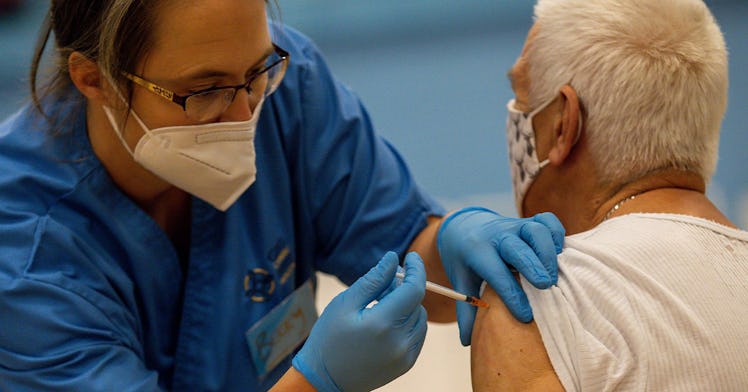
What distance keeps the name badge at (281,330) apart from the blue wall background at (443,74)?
6.15 ft

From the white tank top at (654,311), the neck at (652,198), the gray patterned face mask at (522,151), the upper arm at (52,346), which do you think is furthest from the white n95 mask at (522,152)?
the upper arm at (52,346)

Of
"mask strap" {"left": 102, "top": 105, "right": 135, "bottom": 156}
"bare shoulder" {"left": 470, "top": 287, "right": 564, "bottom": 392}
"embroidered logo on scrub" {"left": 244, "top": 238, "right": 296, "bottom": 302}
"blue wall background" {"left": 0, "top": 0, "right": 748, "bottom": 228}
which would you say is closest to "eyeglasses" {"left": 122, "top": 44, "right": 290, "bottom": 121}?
"mask strap" {"left": 102, "top": 105, "right": 135, "bottom": 156}

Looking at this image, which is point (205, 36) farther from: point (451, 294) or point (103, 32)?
point (451, 294)

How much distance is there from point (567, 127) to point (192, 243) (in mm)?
798

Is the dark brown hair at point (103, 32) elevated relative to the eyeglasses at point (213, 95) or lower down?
elevated

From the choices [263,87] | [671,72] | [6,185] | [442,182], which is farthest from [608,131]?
[442,182]

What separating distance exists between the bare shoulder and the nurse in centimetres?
3

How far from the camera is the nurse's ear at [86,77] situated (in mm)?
1460

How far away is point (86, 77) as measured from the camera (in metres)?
1.49

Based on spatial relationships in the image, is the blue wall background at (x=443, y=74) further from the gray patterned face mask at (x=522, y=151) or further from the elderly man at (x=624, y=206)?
the elderly man at (x=624, y=206)

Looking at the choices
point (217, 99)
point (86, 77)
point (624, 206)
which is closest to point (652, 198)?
point (624, 206)

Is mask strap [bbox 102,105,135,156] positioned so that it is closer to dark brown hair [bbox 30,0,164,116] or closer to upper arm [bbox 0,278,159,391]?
dark brown hair [bbox 30,0,164,116]

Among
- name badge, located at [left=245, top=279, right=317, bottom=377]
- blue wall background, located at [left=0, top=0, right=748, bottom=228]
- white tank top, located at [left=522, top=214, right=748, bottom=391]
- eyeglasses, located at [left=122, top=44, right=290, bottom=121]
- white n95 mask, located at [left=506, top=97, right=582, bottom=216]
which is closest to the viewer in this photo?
white tank top, located at [left=522, top=214, right=748, bottom=391]

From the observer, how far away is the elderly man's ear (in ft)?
4.87
